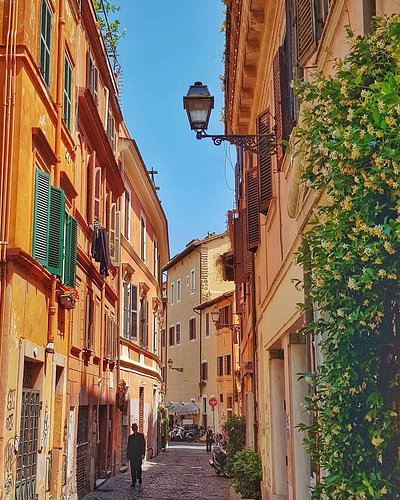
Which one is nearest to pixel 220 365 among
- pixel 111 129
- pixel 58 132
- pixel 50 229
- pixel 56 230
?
pixel 111 129

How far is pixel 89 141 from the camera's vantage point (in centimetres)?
1773

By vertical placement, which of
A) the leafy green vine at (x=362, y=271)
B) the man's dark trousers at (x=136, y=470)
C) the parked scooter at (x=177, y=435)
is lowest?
the man's dark trousers at (x=136, y=470)

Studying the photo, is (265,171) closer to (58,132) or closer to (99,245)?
(58,132)

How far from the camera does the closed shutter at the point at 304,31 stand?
21.4 feet

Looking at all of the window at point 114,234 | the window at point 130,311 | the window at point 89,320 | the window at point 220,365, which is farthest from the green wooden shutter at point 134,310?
the window at point 220,365

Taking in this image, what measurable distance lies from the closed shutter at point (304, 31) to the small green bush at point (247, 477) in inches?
348

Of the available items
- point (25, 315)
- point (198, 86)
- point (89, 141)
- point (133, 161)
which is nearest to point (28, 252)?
point (25, 315)

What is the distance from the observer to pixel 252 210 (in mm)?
13875

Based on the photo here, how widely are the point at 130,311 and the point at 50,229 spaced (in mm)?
13844

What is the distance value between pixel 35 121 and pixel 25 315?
10.0 ft

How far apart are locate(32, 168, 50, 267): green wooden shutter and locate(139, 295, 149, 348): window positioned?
16.6 metres

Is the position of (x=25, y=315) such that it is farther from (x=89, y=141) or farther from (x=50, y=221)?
(x=89, y=141)

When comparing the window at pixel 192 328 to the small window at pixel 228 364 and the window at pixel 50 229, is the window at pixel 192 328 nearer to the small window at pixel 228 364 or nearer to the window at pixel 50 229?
the small window at pixel 228 364

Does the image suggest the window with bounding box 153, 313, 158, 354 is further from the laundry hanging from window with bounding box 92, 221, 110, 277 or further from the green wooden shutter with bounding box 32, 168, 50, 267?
the green wooden shutter with bounding box 32, 168, 50, 267
